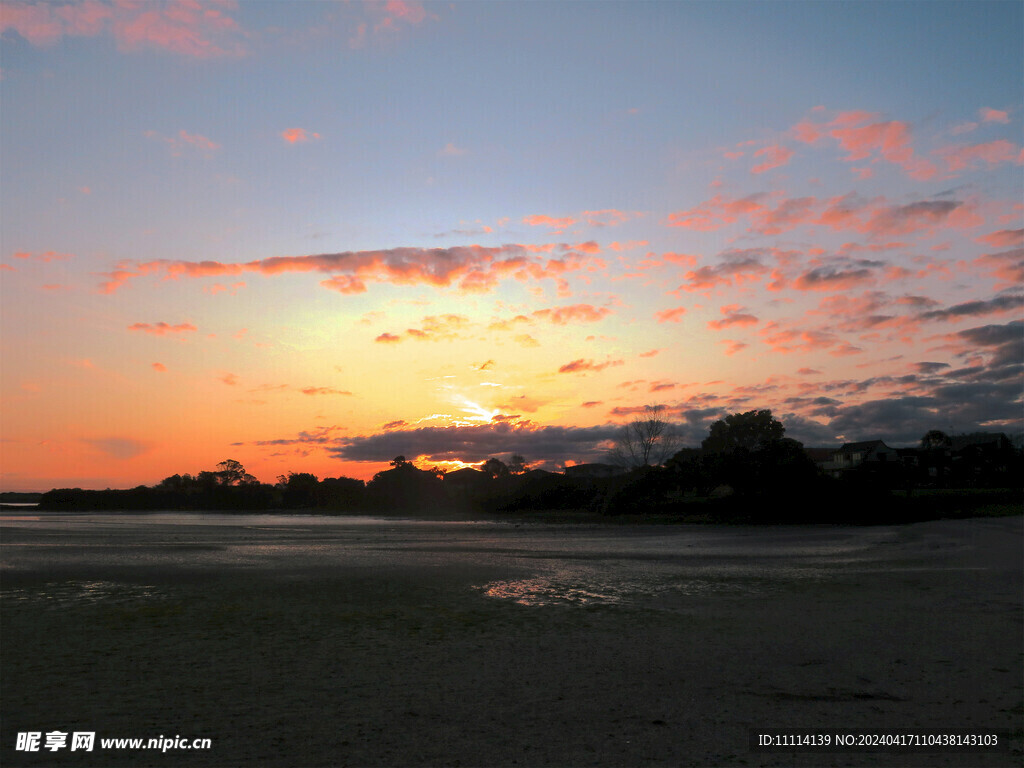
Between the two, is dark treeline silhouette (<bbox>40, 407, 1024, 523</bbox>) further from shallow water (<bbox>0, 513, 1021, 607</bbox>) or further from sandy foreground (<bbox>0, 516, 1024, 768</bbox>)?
sandy foreground (<bbox>0, 516, 1024, 768</bbox>)

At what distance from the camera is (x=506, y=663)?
34.0 ft

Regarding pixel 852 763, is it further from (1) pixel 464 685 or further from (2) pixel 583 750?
(1) pixel 464 685

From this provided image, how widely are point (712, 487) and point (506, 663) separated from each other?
64743 millimetres

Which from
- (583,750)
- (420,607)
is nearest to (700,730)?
(583,750)

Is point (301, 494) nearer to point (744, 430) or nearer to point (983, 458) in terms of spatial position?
point (744, 430)

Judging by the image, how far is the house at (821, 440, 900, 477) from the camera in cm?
11567

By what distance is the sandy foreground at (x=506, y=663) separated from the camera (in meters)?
7.13

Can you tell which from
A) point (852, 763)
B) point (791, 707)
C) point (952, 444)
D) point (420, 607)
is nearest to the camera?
point (852, 763)

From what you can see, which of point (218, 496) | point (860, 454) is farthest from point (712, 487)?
point (218, 496)

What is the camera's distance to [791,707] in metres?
8.28

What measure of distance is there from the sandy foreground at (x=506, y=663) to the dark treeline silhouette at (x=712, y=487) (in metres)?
40.5

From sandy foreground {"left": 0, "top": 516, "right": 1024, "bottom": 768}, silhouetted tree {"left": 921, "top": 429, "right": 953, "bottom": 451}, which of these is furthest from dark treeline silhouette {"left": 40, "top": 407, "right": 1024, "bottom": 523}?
sandy foreground {"left": 0, "top": 516, "right": 1024, "bottom": 768}

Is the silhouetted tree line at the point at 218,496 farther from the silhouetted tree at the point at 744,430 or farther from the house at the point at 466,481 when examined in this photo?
the silhouetted tree at the point at 744,430

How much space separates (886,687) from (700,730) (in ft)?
10.6
